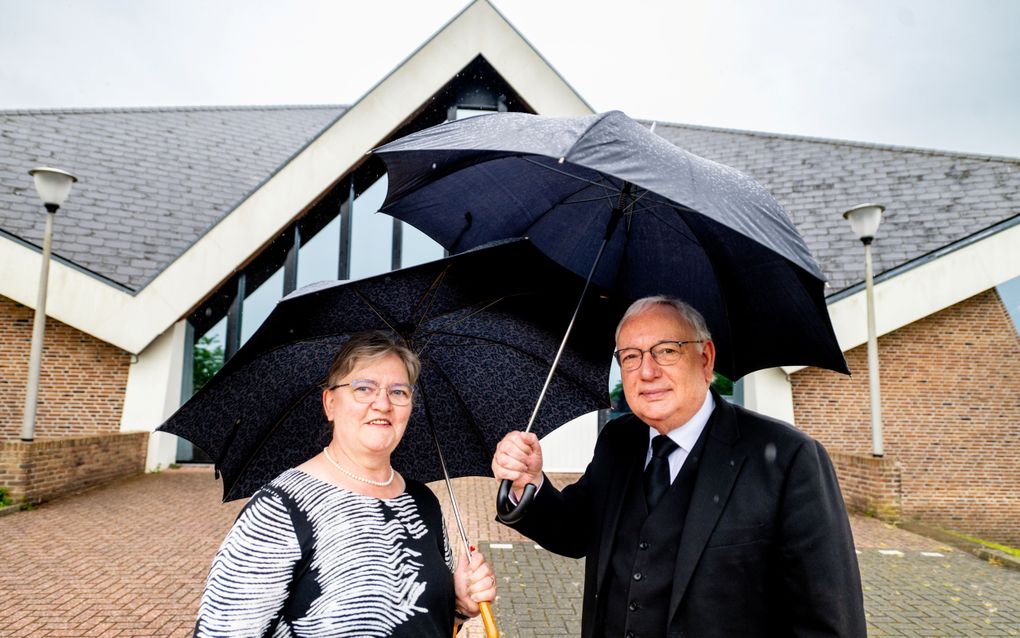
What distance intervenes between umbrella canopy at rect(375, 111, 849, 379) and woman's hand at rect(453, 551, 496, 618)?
1.05m

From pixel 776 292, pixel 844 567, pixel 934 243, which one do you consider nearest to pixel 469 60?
pixel 934 243

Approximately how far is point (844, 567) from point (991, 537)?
12662 mm

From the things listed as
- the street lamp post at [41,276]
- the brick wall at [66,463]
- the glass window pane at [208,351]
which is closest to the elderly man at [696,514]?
the brick wall at [66,463]

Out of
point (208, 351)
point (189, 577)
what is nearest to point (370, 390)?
point (189, 577)

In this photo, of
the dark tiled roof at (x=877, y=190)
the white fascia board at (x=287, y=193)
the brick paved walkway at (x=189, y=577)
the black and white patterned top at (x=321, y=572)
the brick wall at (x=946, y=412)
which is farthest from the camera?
the dark tiled roof at (x=877, y=190)

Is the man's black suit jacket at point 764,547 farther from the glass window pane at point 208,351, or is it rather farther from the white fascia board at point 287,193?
the glass window pane at point 208,351

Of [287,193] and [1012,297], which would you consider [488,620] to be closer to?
[287,193]

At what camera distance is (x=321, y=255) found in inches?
478

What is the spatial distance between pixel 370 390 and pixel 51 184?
8794mm

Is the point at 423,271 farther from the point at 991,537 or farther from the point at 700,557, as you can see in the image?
the point at 991,537

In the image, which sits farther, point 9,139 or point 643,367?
point 9,139

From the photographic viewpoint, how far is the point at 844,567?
4.63 feet

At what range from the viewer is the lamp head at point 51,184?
25.8ft

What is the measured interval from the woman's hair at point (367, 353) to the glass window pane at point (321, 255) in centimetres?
1072
